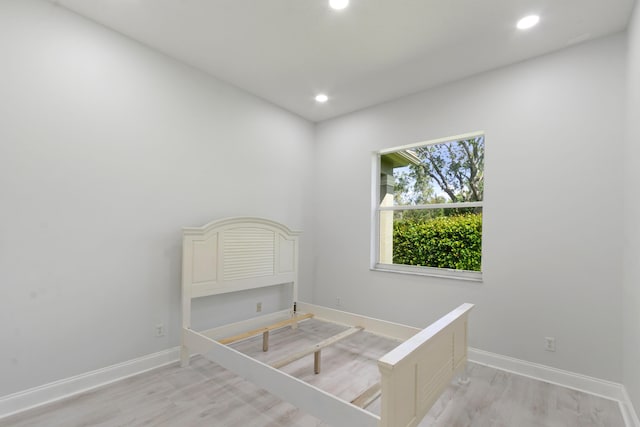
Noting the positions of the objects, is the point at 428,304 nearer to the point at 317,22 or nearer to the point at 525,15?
the point at 525,15

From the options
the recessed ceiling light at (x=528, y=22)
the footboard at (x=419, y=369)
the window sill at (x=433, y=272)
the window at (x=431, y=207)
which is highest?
the recessed ceiling light at (x=528, y=22)

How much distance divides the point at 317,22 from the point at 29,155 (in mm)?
2352

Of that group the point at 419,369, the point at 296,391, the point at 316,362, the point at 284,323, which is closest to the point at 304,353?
the point at 316,362

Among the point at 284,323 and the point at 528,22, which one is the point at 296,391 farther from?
the point at 528,22

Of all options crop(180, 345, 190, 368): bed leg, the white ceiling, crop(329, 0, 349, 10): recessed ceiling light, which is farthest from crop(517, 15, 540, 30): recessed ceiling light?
crop(180, 345, 190, 368): bed leg

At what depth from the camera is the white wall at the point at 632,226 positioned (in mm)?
1959

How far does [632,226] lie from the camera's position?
211cm

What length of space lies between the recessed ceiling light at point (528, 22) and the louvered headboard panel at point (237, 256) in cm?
295

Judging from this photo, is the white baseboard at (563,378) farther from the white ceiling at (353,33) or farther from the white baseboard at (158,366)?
the white ceiling at (353,33)

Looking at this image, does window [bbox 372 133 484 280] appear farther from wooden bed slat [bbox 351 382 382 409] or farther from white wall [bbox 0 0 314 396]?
white wall [bbox 0 0 314 396]

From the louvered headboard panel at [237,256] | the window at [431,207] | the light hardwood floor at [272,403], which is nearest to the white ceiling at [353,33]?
the window at [431,207]

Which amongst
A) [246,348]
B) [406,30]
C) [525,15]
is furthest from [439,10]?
[246,348]

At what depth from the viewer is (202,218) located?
10.6ft

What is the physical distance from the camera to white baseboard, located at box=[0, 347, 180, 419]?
6.83 feet
